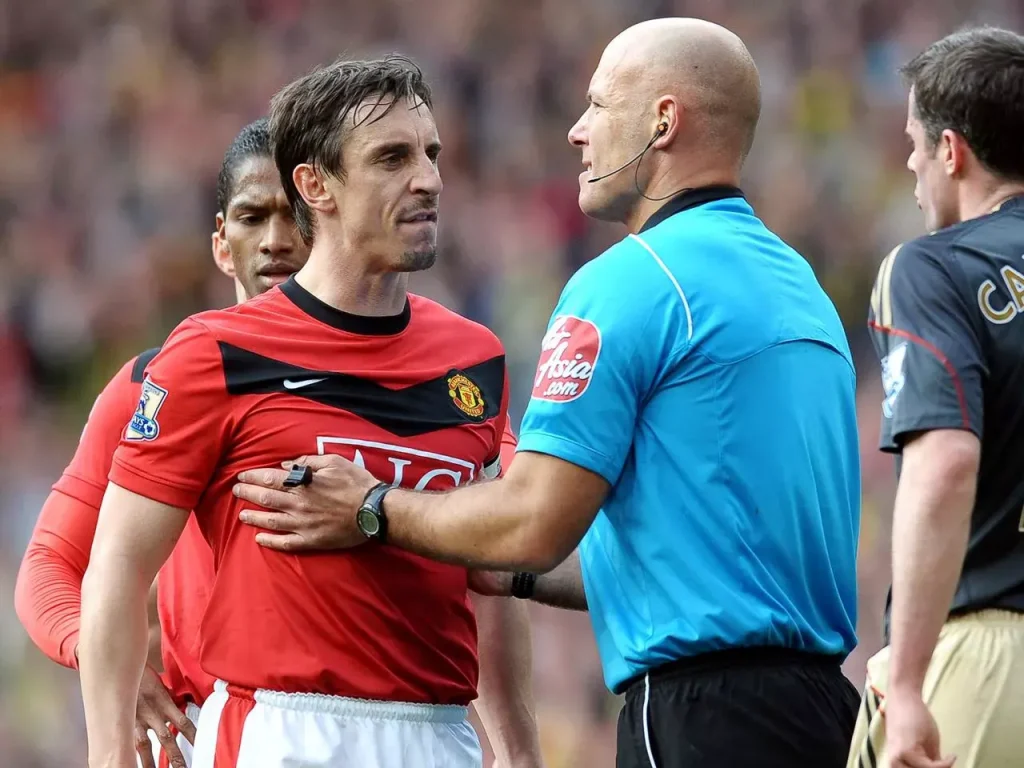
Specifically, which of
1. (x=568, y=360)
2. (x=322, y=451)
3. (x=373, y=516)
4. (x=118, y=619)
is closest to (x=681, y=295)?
(x=568, y=360)

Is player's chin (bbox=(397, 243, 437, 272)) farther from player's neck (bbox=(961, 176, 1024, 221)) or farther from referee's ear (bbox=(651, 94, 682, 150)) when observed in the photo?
player's neck (bbox=(961, 176, 1024, 221))

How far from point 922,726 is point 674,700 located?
0.48m

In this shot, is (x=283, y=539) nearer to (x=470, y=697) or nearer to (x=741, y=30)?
(x=470, y=697)

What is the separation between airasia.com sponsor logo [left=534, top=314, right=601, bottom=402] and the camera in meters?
3.25

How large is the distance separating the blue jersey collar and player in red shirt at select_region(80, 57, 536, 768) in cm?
60

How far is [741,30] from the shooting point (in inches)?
452

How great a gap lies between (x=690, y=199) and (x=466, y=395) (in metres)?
0.75

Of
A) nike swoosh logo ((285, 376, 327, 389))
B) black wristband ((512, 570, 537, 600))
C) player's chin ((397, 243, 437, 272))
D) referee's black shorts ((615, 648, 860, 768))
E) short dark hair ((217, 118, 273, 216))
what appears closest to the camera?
referee's black shorts ((615, 648, 860, 768))

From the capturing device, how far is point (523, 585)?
395 centimetres

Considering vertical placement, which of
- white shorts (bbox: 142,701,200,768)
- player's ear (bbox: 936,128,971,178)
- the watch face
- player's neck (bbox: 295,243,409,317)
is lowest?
white shorts (bbox: 142,701,200,768)

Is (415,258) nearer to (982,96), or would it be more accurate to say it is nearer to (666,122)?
(666,122)

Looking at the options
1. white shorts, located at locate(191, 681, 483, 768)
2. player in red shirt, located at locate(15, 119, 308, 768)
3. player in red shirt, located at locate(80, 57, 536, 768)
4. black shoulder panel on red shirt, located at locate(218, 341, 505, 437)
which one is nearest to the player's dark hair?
player in red shirt, located at locate(80, 57, 536, 768)

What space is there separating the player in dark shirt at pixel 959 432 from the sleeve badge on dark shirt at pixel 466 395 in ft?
3.21

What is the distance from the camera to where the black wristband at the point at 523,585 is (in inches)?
155
